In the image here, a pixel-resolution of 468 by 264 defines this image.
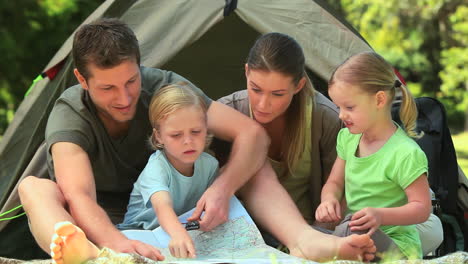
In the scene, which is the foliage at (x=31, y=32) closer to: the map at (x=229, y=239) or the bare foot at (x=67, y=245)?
the map at (x=229, y=239)

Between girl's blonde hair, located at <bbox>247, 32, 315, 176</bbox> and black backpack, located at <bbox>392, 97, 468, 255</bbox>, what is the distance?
0.49m

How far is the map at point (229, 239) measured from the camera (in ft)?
7.60

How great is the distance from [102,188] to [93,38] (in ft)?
1.95

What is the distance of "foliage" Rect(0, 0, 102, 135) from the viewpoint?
10.9 m

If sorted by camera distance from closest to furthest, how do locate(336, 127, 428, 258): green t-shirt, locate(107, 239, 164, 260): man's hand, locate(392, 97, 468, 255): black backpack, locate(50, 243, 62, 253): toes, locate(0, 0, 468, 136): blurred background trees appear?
locate(50, 243, 62, 253): toes < locate(107, 239, 164, 260): man's hand < locate(336, 127, 428, 258): green t-shirt < locate(392, 97, 468, 255): black backpack < locate(0, 0, 468, 136): blurred background trees

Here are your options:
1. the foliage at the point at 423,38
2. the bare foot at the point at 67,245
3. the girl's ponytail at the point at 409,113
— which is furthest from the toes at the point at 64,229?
the foliage at the point at 423,38

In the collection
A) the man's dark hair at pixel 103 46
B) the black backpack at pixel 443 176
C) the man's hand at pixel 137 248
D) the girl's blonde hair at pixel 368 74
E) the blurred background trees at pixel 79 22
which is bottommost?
the blurred background trees at pixel 79 22

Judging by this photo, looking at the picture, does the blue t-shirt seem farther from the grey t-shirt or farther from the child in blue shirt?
the grey t-shirt

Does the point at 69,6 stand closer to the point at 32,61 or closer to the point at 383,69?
the point at 32,61

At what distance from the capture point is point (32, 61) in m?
11.3

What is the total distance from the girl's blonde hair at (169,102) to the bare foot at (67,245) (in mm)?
678

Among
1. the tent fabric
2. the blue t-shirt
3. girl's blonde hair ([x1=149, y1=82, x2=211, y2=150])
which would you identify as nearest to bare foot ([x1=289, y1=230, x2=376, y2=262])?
the blue t-shirt

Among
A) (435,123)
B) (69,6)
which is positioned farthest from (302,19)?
(69,6)

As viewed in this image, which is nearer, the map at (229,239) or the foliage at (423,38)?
the map at (229,239)
